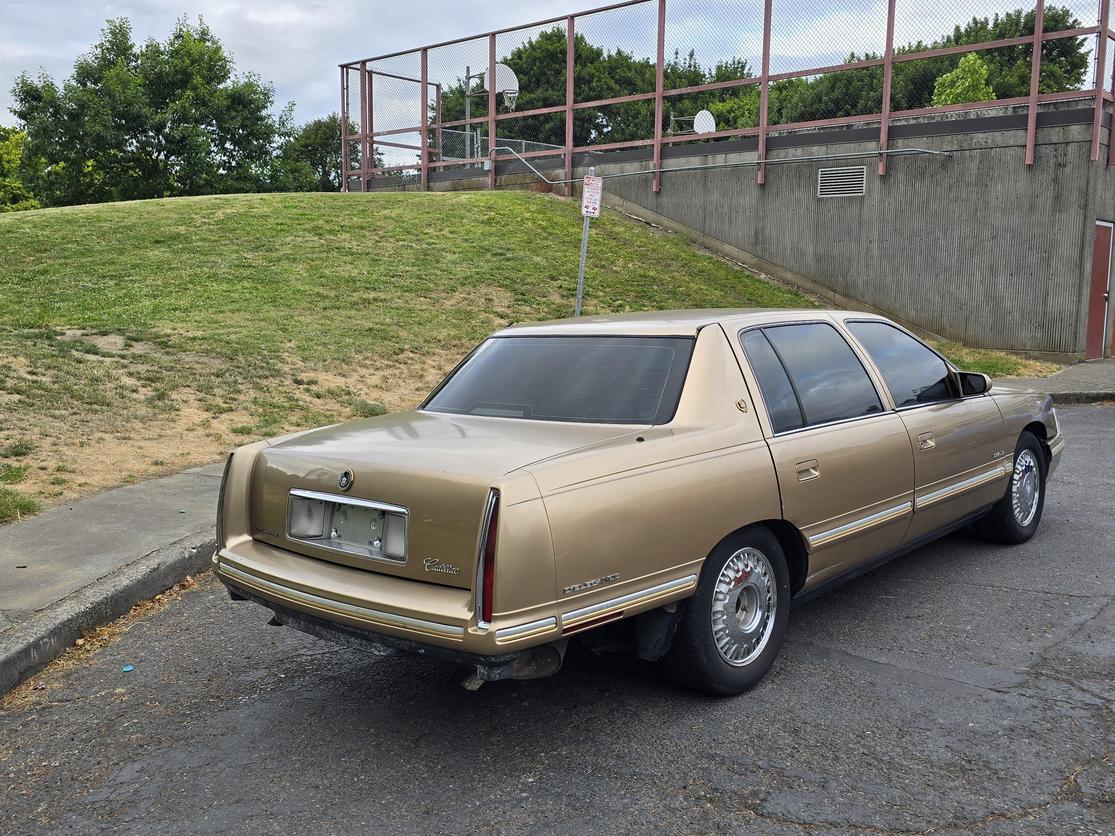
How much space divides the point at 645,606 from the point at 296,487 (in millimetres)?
1384

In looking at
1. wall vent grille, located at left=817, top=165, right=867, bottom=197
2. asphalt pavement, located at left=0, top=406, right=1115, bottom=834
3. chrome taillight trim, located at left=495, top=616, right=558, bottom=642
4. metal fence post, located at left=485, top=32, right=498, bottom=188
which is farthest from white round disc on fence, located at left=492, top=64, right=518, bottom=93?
chrome taillight trim, located at left=495, top=616, right=558, bottom=642

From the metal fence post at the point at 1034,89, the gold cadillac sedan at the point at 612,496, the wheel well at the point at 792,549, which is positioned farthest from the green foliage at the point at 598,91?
the wheel well at the point at 792,549

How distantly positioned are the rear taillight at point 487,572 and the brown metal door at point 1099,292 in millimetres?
14906

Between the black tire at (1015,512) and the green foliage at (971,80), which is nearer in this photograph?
the black tire at (1015,512)

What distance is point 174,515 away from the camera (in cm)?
621

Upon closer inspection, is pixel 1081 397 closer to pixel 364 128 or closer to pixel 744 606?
pixel 744 606

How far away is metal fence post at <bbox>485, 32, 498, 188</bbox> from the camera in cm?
2200

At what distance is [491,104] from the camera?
22.4 metres

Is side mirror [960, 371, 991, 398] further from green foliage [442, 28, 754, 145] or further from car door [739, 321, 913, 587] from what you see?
green foliage [442, 28, 754, 145]

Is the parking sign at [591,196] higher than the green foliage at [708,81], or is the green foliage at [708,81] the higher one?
the green foliage at [708,81]

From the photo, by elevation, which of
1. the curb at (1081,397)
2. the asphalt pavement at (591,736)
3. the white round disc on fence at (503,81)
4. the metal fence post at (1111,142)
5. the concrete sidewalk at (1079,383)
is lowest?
the asphalt pavement at (591,736)

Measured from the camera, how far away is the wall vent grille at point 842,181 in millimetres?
17016

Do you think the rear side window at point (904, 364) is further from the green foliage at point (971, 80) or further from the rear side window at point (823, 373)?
the green foliage at point (971, 80)

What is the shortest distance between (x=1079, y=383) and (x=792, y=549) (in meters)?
11.1
